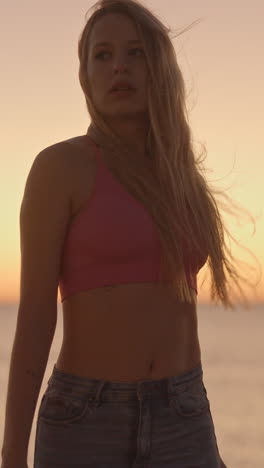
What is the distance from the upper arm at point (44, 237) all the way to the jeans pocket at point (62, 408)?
230mm

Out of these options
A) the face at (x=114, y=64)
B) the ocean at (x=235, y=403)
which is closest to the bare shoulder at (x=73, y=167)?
the face at (x=114, y=64)

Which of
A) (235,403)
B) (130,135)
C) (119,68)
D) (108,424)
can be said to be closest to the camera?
(108,424)

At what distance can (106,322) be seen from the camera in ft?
9.12

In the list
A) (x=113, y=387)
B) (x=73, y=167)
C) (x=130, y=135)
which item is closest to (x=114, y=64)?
(x=130, y=135)

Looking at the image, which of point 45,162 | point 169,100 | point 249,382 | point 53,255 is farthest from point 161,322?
point 249,382

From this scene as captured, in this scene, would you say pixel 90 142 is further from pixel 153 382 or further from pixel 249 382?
pixel 249 382

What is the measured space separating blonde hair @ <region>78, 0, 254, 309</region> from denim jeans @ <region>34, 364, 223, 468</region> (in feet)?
1.28

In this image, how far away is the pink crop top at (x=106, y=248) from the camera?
279 centimetres

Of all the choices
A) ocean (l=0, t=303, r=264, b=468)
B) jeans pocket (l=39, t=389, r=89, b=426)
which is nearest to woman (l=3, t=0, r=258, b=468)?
jeans pocket (l=39, t=389, r=89, b=426)

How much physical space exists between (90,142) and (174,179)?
33 centimetres

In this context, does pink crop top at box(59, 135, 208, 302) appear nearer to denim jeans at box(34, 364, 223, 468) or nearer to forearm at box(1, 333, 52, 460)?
forearm at box(1, 333, 52, 460)

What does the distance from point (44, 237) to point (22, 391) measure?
47 centimetres

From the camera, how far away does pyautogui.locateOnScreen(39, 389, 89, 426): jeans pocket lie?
271 cm

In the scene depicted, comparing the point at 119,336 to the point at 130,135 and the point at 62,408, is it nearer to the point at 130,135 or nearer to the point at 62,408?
the point at 62,408
